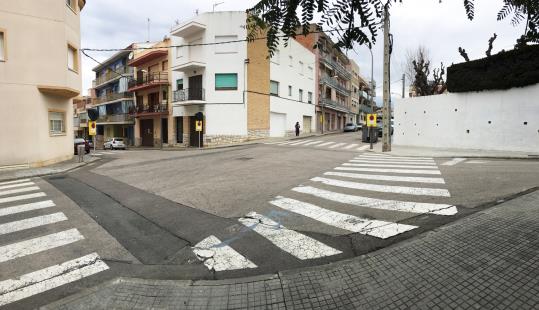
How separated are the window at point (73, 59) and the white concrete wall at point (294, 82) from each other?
16.3 meters

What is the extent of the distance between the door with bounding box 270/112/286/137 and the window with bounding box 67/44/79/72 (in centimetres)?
1700

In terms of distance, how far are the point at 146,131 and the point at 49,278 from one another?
108ft

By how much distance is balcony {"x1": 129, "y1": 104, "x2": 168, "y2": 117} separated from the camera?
99.8 ft

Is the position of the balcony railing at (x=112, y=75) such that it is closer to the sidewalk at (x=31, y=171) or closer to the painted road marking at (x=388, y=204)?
the sidewalk at (x=31, y=171)

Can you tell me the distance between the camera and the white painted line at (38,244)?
4.16 m

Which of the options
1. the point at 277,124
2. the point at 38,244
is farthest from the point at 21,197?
the point at 277,124

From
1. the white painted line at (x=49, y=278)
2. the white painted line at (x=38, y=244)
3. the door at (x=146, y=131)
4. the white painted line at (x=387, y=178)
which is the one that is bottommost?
the white painted line at (x=49, y=278)

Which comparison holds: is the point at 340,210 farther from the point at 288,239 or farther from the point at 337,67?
the point at 337,67

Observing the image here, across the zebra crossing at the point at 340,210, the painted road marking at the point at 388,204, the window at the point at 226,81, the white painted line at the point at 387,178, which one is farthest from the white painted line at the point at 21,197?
the window at the point at 226,81

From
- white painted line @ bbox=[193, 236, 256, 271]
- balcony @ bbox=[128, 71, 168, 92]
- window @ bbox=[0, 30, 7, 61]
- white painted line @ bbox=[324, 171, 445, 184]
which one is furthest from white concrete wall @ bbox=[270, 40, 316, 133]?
white painted line @ bbox=[193, 236, 256, 271]

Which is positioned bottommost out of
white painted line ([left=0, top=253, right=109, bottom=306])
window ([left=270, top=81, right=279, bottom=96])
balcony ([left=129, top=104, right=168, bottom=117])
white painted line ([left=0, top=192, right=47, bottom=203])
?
white painted line ([left=0, top=253, right=109, bottom=306])

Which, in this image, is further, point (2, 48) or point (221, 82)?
point (221, 82)

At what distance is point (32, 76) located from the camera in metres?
12.9

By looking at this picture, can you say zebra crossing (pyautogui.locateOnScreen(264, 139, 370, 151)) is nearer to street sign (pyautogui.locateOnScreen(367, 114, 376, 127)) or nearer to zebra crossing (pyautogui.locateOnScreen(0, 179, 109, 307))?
street sign (pyautogui.locateOnScreen(367, 114, 376, 127))
